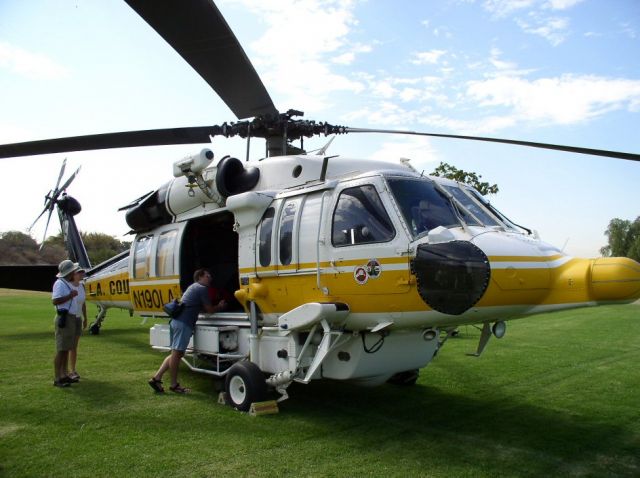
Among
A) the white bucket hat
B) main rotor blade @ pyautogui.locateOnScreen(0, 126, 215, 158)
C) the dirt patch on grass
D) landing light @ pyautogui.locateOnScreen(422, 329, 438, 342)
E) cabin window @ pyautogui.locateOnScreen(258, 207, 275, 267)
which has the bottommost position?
the dirt patch on grass

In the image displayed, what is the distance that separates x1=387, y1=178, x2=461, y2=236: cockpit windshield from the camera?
558cm

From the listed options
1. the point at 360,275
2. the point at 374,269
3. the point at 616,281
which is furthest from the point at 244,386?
the point at 616,281

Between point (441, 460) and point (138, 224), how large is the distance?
639cm

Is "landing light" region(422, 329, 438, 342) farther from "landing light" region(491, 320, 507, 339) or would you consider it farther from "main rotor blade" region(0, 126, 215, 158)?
"main rotor blade" region(0, 126, 215, 158)

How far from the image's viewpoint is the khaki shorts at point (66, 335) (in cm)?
762

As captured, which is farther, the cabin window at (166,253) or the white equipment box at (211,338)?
the cabin window at (166,253)

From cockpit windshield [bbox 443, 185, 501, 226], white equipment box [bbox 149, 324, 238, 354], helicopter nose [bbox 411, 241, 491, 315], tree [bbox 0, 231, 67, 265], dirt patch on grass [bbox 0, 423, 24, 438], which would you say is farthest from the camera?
tree [bbox 0, 231, 67, 265]

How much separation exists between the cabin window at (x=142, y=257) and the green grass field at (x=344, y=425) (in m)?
1.63

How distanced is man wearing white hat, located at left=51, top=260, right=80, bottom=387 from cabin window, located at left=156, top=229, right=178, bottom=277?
131cm

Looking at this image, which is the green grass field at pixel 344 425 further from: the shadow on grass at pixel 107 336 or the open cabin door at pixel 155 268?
the shadow on grass at pixel 107 336

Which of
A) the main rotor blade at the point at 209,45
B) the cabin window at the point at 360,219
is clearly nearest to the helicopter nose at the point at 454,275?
the cabin window at the point at 360,219

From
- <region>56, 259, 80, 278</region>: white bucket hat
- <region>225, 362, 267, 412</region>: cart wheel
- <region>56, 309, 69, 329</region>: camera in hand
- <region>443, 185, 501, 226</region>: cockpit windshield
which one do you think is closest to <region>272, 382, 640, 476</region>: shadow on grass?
<region>225, 362, 267, 412</region>: cart wheel

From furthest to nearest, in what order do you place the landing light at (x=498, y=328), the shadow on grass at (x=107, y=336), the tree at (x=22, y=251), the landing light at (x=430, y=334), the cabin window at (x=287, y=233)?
1. the tree at (x=22, y=251)
2. the shadow on grass at (x=107, y=336)
3. the cabin window at (x=287, y=233)
4. the landing light at (x=430, y=334)
5. the landing light at (x=498, y=328)

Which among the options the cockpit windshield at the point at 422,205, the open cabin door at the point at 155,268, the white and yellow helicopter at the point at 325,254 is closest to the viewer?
the white and yellow helicopter at the point at 325,254
